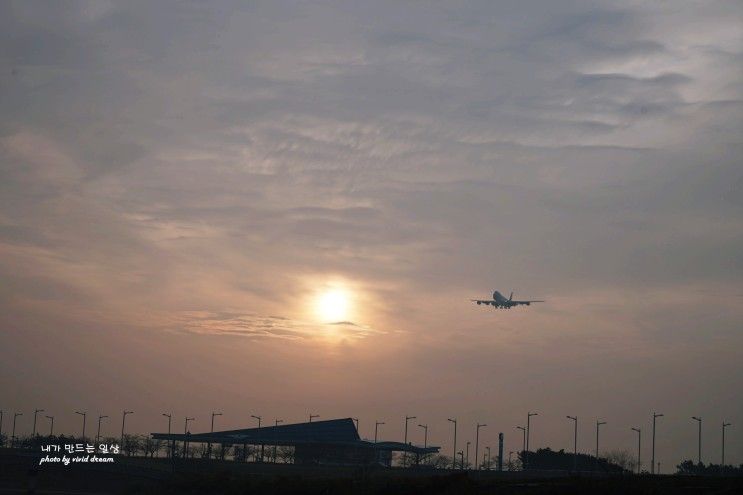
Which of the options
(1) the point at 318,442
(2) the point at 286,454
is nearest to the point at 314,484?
(1) the point at 318,442

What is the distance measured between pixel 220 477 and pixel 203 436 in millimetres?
89722

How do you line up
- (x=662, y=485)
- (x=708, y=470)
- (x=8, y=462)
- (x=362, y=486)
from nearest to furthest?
(x=662, y=485) < (x=362, y=486) < (x=8, y=462) < (x=708, y=470)

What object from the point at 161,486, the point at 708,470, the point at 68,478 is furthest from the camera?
the point at 708,470

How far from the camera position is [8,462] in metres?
91.8

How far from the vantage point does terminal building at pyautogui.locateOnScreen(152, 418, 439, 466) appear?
150 m

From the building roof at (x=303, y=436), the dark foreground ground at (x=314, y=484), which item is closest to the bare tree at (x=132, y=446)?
the building roof at (x=303, y=436)

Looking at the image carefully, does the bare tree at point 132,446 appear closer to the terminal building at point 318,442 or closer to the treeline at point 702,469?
the terminal building at point 318,442

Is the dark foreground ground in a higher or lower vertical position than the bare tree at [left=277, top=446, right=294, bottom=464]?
higher

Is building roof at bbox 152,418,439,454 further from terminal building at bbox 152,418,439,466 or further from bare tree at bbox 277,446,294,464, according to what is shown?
bare tree at bbox 277,446,294,464

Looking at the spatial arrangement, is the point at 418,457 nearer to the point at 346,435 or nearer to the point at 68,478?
the point at 346,435

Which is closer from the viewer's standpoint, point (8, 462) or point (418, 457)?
point (8, 462)

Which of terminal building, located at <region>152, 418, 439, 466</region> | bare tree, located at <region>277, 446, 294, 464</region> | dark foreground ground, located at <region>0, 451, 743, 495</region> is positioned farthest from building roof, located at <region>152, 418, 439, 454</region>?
dark foreground ground, located at <region>0, 451, 743, 495</region>

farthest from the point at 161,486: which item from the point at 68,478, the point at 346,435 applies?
the point at 346,435

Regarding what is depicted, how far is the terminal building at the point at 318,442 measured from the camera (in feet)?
493
